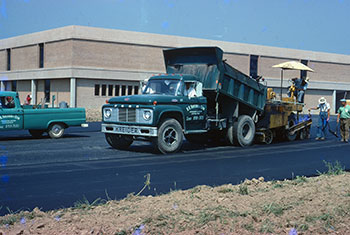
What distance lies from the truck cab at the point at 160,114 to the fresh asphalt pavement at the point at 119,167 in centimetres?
54

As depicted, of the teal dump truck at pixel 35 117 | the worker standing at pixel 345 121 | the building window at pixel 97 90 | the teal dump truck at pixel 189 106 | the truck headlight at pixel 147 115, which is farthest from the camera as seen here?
the building window at pixel 97 90

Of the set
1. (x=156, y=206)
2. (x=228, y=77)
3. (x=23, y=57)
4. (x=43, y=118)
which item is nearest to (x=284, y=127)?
(x=228, y=77)

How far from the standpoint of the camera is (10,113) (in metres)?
16.3

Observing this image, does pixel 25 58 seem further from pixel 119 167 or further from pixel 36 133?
pixel 119 167

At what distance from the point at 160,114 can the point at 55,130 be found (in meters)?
6.09

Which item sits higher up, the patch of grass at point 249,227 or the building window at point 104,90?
the building window at point 104,90

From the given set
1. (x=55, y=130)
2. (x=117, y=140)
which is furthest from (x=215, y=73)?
(x=55, y=130)

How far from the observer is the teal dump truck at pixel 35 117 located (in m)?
16.4

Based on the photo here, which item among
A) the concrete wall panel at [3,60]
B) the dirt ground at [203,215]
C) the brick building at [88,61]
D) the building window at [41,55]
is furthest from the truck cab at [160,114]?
the concrete wall panel at [3,60]

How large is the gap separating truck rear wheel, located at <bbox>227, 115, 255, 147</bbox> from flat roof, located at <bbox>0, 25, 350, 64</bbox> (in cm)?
3015

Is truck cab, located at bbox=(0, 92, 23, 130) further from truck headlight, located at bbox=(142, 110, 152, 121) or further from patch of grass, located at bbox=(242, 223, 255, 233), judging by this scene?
patch of grass, located at bbox=(242, 223, 255, 233)

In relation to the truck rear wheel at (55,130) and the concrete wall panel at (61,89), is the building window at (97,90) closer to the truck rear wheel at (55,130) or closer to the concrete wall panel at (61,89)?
the concrete wall panel at (61,89)

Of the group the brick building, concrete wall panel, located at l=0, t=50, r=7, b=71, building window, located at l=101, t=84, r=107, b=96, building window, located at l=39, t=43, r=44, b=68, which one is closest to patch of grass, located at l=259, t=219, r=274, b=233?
the brick building

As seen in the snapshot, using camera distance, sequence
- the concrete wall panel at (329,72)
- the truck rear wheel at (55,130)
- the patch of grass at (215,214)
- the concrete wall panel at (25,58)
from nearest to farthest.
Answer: the patch of grass at (215,214)
the truck rear wheel at (55,130)
the concrete wall panel at (25,58)
the concrete wall panel at (329,72)
